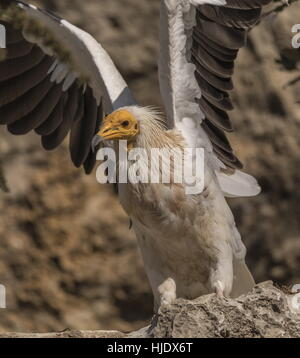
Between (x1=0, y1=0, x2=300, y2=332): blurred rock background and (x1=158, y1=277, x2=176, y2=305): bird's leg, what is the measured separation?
2922mm

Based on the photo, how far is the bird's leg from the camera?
741cm

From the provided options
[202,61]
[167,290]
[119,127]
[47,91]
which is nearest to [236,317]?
[167,290]

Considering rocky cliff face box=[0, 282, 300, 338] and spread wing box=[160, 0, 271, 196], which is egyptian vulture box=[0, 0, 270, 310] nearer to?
spread wing box=[160, 0, 271, 196]

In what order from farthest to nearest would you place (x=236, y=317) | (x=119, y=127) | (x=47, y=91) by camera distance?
(x=47, y=91) → (x=119, y=127) → (x=236, y=317)

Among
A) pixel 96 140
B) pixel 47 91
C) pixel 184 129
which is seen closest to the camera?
pixel 184 129

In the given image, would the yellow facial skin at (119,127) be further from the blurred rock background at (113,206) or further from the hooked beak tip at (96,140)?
the blurred rock background at (113,206)

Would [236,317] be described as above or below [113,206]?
above

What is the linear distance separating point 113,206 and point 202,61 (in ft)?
11.2

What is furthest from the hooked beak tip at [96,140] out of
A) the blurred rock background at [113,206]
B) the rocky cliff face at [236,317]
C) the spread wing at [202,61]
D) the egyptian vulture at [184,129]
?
the blurred rock background at [113,206]

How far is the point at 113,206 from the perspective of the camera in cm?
1079

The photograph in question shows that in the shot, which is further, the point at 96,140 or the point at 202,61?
the point at 96,140

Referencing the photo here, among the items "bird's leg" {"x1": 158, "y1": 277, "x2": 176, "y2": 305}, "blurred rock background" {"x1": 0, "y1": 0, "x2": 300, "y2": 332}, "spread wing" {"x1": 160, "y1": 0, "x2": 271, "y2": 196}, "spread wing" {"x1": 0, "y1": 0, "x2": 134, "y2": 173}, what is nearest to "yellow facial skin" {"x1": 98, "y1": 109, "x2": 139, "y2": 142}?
"spread wing" {"x1": 160, "y1": 0, "x2": 271, "y2": 196}

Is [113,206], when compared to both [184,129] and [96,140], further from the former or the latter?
[184,129]

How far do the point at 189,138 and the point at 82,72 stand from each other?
Result: 1.02 metres
